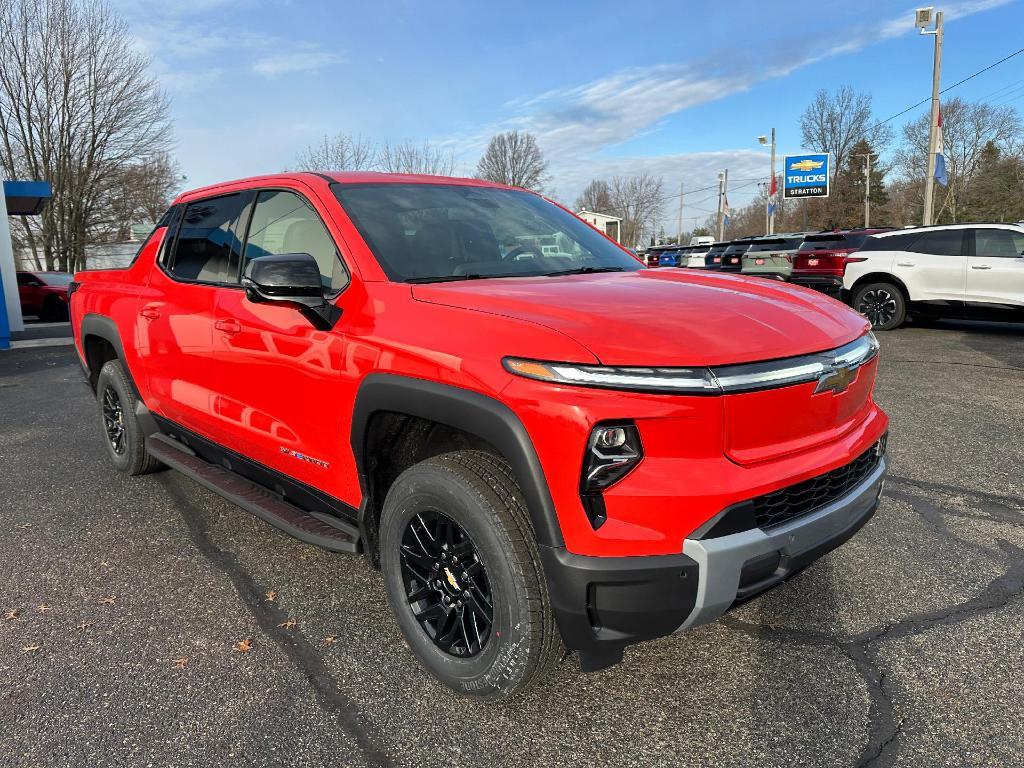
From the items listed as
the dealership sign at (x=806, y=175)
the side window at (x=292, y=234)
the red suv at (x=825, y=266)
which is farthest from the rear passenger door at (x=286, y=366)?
the dealership sign at (x=806, y=175)

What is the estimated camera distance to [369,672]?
249 cm

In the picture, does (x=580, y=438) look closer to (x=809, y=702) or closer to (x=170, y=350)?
(x=809, y=702)

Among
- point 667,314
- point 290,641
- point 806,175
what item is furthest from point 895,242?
point 806,175

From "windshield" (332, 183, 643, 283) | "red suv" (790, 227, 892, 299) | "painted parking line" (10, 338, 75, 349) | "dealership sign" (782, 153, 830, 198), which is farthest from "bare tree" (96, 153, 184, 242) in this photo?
"dealership sign" (782, 153, 830, 198)

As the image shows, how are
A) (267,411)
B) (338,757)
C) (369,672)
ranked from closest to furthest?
(338,757)
(369,672)
(267,411)

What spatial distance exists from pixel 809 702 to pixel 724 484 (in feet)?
3.09

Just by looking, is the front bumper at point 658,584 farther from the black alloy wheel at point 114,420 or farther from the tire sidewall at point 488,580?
the black alloy wheel at point 114,420

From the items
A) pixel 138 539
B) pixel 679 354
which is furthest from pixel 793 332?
pixel 138 539

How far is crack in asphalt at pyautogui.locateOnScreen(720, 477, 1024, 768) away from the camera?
6.94 feet

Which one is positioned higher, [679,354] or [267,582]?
[679,354]

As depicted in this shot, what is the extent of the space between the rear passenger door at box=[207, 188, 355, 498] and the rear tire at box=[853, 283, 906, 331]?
10.4m

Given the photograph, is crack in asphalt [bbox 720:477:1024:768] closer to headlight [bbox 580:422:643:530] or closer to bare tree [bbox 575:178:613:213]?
headlight [bbox 580:422:643:530]

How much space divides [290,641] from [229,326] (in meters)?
1.38

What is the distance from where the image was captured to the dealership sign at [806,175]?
151 feet
